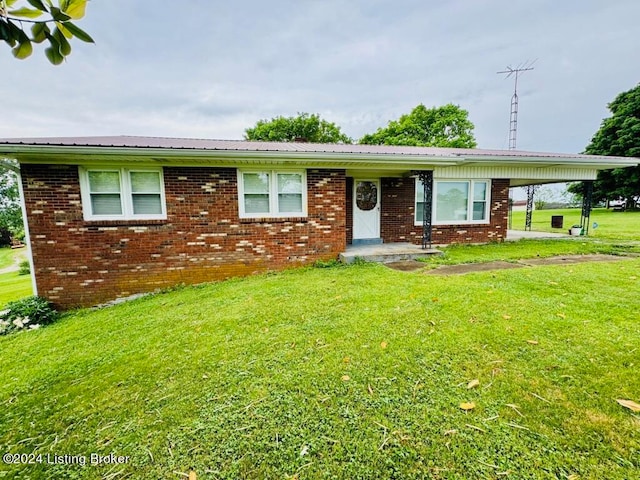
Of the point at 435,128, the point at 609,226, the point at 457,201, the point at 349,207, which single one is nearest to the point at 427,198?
the point at 457,201

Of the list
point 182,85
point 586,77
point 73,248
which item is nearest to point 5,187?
point 182,85

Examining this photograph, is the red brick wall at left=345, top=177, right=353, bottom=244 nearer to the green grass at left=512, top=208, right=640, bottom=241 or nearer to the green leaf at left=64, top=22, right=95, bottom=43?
the green leaf at left=64, top=22, right=95, bottom=43

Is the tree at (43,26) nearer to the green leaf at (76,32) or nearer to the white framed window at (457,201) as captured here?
the green leaf at (76,32)

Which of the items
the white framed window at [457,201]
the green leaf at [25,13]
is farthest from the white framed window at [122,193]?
the white framed window at [457,201]

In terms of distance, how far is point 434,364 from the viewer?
255 centimetres

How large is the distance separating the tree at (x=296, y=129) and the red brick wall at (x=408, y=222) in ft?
66.2

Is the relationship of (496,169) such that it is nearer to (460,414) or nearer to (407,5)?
(407,5)

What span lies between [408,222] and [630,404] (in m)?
7.63

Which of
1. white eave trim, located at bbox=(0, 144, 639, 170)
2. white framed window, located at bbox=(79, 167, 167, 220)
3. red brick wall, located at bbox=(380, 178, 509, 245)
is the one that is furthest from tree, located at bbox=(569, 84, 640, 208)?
white framed window, located at bbox=(79, 167, 167, 220)

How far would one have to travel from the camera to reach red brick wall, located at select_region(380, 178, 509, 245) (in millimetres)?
9195

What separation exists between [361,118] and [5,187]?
4523 centimetres

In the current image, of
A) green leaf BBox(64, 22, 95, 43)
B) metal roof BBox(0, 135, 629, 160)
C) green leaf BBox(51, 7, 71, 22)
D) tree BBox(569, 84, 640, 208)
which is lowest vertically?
→ green leaf BBox(64, 22, 95, 43)

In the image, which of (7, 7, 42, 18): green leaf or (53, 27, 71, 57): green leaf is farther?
(53, 27, 71, 57): green leaf

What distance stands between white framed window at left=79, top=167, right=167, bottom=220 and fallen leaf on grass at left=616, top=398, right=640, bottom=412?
7.18 m
